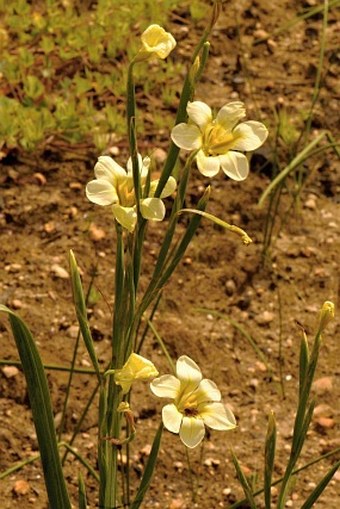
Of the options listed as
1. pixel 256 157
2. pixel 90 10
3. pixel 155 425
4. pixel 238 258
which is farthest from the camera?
pixel 90 10

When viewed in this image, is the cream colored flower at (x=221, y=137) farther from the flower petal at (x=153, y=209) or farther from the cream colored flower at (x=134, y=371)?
the cream colored flower at (x=134, y=371)

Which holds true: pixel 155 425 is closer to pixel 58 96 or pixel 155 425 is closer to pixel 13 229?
pixel 13 229

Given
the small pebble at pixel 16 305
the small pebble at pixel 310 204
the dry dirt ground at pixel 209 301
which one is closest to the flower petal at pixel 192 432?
the dry dirt ground at pixel 209 301

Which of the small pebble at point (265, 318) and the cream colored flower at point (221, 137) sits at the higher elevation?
the cream colored flower at point (221, 137)

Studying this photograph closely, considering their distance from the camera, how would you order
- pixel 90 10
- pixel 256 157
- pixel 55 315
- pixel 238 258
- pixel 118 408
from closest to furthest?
pixel 118 408
pixel 55 315
pixel 238 258
pixel 256 157
pixel 90 10

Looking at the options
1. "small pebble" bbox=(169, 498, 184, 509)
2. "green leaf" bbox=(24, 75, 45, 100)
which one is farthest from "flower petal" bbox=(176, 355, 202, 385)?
"green leaf" bbox=(24, 75, 45, 100)

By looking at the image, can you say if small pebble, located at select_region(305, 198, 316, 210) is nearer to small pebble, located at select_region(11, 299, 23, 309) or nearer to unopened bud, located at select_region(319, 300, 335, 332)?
small pebble, located at select_region(11, 299, 23, 309)

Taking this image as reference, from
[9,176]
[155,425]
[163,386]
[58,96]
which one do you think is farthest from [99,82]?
[163,386]

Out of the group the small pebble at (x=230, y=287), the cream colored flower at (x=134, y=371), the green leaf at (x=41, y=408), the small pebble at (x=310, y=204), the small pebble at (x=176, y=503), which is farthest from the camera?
the small pebble at (x=310, y=204)
